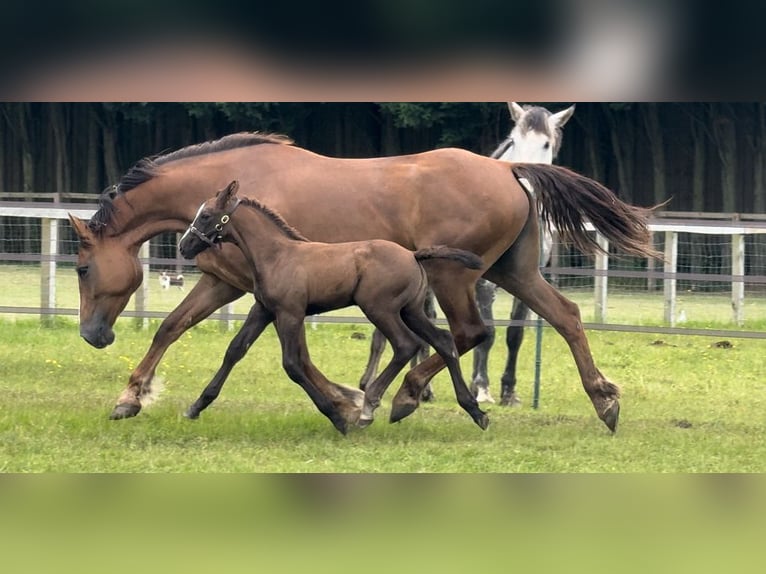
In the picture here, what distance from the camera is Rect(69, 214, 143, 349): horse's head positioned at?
733 centimetres

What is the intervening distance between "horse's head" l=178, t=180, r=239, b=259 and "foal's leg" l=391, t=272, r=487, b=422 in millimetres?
1326

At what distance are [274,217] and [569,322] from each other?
200 cm

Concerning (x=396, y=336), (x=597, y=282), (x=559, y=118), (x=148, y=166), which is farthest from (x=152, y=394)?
(x=597, y=282)

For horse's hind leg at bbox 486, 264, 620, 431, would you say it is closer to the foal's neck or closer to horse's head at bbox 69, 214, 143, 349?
the foal's neck

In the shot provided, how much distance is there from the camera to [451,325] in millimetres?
7070

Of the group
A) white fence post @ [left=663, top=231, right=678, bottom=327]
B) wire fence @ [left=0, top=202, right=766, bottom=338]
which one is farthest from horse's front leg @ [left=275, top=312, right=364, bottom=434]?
white fence post @ [left=663, top=231, right=678, bottom=327]

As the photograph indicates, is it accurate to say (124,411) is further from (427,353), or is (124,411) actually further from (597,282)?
(597,282)

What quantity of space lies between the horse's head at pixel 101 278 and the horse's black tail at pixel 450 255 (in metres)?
2.08

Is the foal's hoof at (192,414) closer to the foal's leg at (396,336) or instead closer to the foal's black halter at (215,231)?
the foal's black halter at (215,231)

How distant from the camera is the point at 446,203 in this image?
22.9 ft

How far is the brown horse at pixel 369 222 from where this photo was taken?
6953 mm

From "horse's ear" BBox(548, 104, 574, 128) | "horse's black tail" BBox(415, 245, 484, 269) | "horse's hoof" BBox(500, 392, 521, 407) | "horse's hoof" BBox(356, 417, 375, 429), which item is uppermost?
"horse's ear" BBox(548, 104, 574, 128)

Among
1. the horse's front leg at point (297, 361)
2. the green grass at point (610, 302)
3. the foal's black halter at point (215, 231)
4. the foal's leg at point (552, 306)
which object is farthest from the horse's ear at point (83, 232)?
the green grass at point (610, 302)

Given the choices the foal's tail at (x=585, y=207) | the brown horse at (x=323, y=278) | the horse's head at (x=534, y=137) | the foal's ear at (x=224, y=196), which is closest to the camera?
the brown horse at (x=323, y=278)
